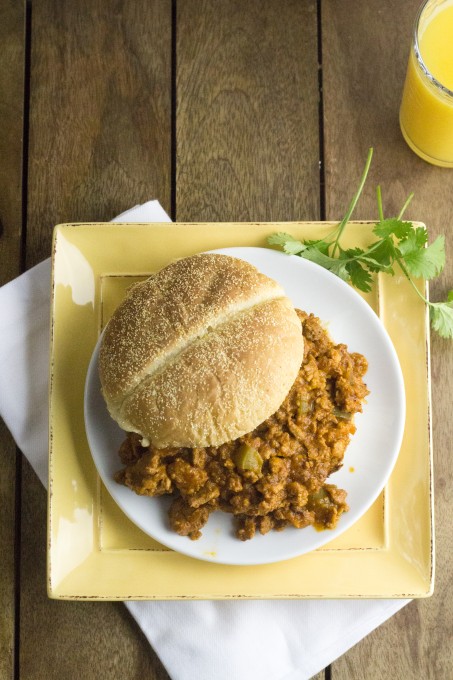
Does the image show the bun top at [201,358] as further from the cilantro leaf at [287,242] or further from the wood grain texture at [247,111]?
the wood grain texture at [247,111]

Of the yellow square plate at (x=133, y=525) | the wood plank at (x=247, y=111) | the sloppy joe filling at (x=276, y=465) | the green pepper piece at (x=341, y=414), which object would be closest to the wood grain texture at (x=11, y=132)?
the yellow square plate at (x=133, y=525)

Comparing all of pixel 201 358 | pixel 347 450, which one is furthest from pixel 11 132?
pixel 347 450

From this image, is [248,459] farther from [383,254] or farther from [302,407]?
[383,254]

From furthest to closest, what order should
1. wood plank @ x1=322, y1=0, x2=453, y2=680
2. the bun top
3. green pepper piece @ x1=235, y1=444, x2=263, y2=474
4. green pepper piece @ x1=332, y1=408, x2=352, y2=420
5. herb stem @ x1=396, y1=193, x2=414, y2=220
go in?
wood plank @ x1=322, y1=0, x2=453, y2=680
herb stem @ x1=396, y1=193, x2=414, y2=220
green pepper piece @ x1=332, y1=408, x2=352, y2=420
green pepper piece @ x1=235, y1=444, x2=263, y2=474
the bun top

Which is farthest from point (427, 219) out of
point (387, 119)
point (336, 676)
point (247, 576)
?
point (336, 676)

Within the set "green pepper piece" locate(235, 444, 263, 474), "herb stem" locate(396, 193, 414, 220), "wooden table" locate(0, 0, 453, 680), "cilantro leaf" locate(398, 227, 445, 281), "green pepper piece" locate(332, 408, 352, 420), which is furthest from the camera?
"wooden table" locate(0, 0, 453, 680)

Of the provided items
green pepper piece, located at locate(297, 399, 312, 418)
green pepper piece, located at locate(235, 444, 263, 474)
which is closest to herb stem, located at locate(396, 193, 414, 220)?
green pepper piece, located at locate(297, 399, 312, 418)

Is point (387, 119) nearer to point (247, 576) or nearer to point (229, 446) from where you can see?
point (229, 446)

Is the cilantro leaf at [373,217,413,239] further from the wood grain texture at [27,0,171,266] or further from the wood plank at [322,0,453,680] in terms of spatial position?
the wood grain texture at [27,0,171,266]
